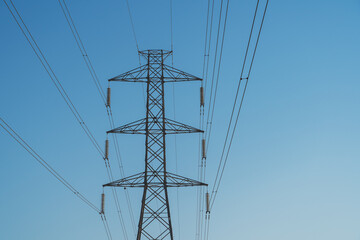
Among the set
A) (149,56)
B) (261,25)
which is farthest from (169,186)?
(261,25)

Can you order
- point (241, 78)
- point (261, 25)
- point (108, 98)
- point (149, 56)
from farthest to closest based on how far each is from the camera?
point (149, 56) < point (108, 98) < point (241, 78) < point (261, 25)

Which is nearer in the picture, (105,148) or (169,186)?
(169,186)

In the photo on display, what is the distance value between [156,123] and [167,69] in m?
3.79

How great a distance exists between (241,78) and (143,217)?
1221cm

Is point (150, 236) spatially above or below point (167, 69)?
below

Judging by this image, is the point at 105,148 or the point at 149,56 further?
the point at 149,56

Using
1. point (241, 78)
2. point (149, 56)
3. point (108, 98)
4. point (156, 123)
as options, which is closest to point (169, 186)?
point (156, 123)

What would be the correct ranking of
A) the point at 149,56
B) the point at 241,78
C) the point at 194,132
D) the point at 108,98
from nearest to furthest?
the point at 241,78, the point at 194,132, the point at 108,98, the point at 149,56

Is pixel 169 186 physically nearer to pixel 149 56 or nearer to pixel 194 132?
pixel 194 132

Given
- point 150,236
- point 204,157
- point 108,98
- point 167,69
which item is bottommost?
point 150,236

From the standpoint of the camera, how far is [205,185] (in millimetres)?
22984

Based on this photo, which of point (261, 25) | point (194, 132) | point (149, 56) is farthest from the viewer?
point (149, 56)

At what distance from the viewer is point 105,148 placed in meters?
25.0

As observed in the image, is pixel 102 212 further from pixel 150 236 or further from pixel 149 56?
pixel 149 56
